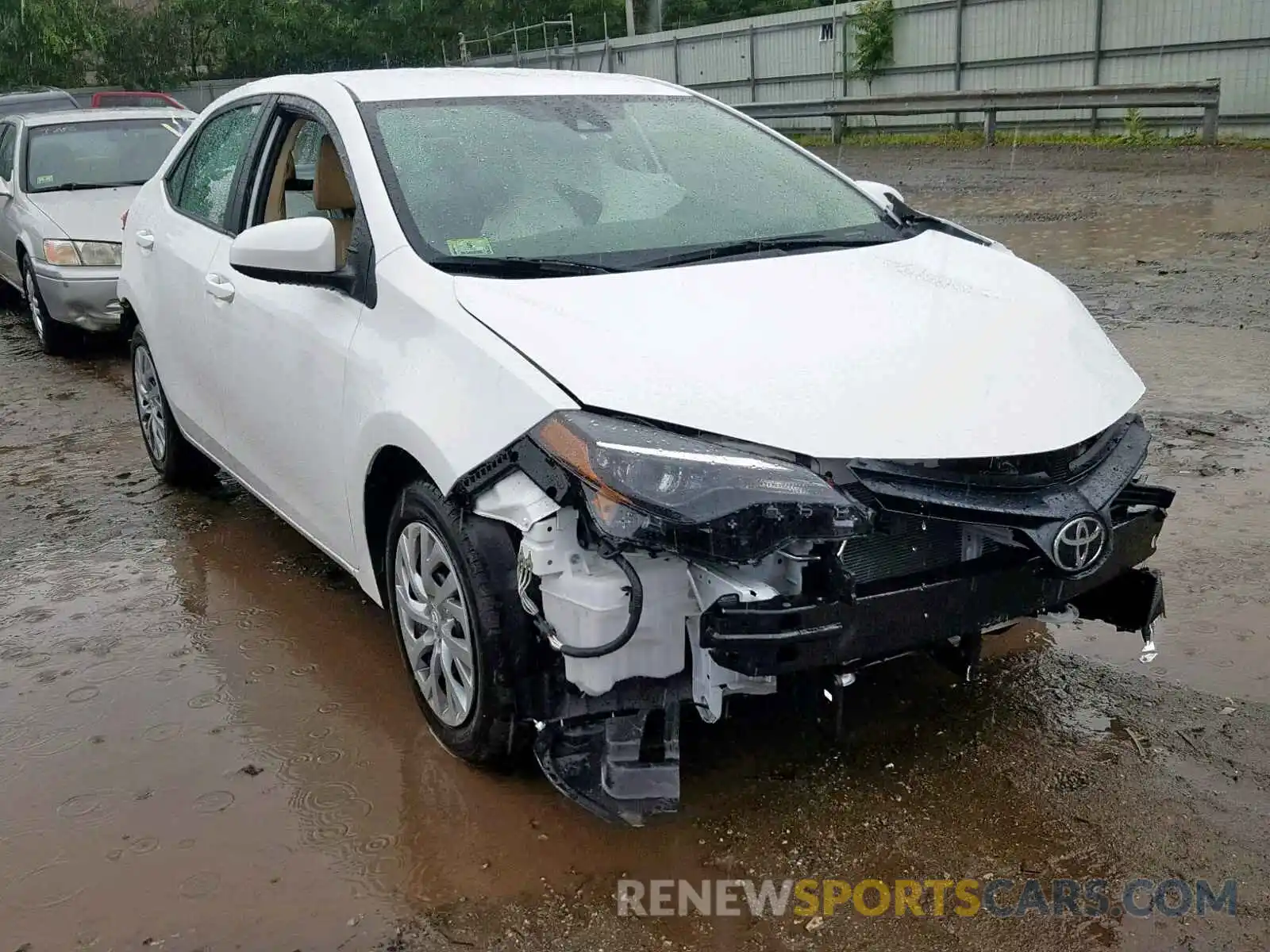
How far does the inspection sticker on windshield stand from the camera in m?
3.56

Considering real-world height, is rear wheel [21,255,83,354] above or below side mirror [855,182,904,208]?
below

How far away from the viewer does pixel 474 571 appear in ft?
10.1

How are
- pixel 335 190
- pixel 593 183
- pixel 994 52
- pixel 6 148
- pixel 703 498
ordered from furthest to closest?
1. pixel 994 52
2. pixel 6 148
3. pixel 335 190
4. pixel 593 183
5. pixel 703 498

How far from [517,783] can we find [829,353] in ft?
4.45

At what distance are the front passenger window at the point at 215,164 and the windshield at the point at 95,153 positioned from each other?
4.87 meters

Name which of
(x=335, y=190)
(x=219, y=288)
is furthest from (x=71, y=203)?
(x=335, y=190)

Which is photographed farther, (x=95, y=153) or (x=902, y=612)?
(x=95, y=153)

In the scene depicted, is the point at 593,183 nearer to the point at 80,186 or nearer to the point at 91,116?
the point at 80,186

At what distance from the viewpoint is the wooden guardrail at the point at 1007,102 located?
1595 centimetres

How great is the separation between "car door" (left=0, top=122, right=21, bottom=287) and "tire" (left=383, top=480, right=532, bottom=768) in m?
7.52

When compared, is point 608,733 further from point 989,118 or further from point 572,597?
point 989,118

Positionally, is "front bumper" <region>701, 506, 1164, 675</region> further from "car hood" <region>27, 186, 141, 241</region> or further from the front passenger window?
"car hood" <region>27, 186, 141, 241</region>

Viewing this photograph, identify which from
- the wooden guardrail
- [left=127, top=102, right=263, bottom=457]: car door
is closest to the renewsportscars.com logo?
[left=127, top=102, right=263, bottom=457]: car door

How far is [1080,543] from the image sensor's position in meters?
2.95
